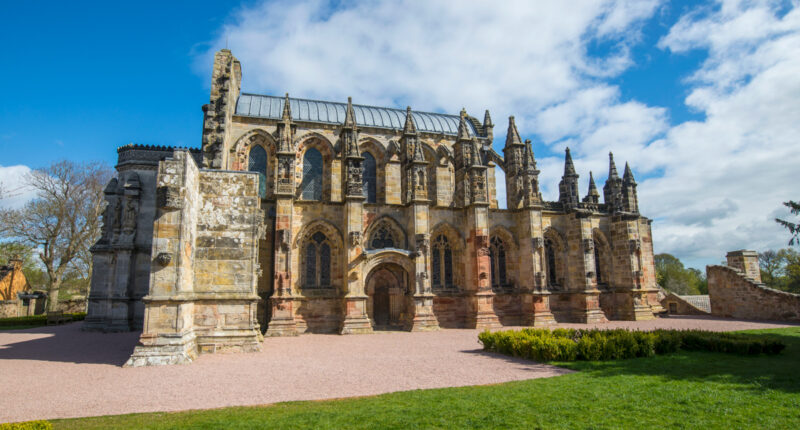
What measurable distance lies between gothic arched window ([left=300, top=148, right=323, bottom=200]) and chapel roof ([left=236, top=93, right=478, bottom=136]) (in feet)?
7.16

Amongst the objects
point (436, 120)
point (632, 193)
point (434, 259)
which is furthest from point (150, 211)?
point (632, 193)

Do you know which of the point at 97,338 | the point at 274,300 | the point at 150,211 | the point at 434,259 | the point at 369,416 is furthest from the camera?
the point at 434,259

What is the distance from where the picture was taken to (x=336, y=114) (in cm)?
2933

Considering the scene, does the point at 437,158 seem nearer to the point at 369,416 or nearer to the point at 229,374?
the point at 229,374

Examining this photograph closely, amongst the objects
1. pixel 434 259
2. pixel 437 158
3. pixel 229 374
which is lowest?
pixel 229 374

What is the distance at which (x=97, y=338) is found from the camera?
18219 mm

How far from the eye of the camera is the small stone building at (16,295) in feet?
111

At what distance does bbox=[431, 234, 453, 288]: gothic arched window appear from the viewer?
24.9m

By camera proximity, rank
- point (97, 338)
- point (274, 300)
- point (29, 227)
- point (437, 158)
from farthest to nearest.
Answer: point (29, 227) → point (437, 158) → point (274, 300) → point (97, 338)

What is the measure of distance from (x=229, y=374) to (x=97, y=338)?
1131 centimetres

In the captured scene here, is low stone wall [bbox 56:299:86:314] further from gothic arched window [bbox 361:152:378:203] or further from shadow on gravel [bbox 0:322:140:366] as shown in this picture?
gothic arched window [bbox 361:152:378:203]

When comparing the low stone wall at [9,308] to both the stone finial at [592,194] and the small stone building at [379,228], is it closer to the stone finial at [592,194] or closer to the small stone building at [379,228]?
the small stone building at [379,228]

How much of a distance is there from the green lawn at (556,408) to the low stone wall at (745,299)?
20076 mm

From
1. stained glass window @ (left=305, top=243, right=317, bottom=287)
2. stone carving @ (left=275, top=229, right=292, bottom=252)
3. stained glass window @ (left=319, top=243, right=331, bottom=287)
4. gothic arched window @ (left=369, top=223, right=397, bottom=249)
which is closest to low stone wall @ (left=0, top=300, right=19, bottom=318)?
stained glass window @ (left=305, top=243, right=317, bottom=287)
